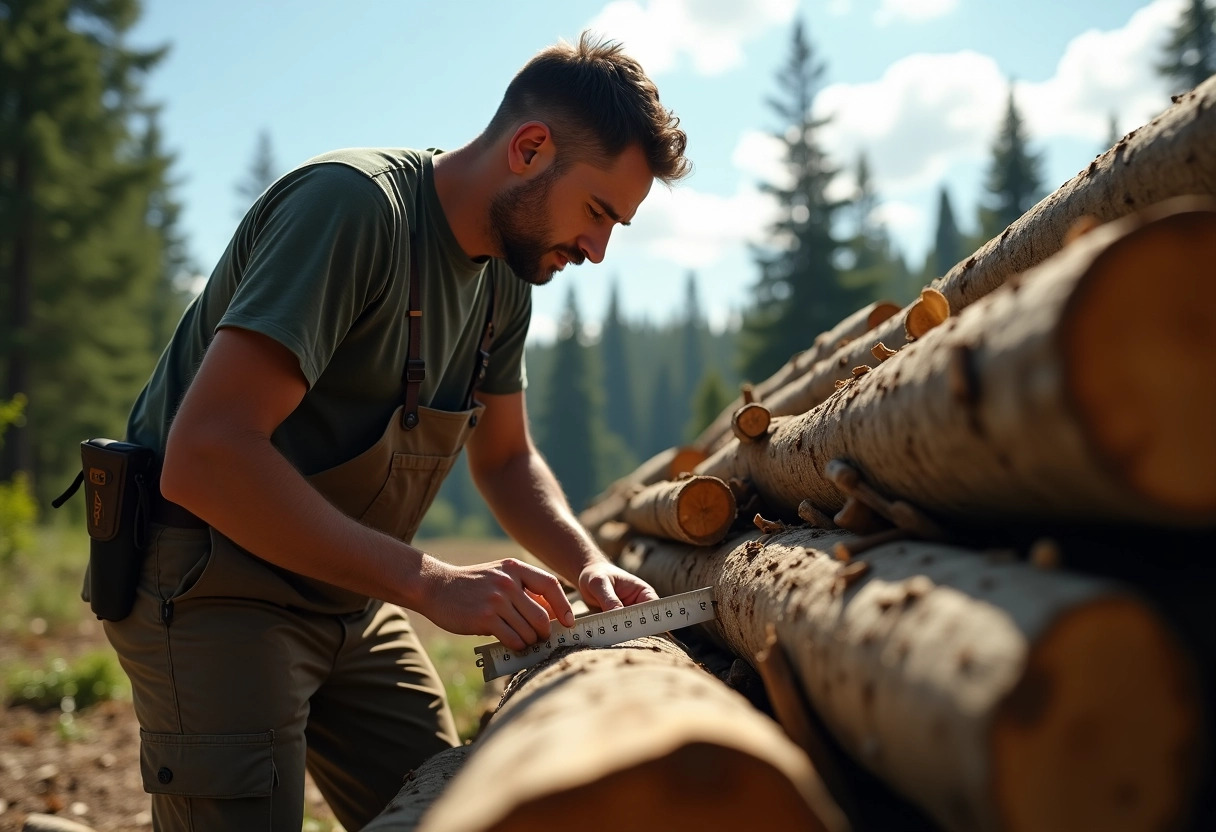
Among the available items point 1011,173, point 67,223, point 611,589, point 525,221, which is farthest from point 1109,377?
point 1011,173

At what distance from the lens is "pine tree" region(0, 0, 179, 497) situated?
17844 millimetres

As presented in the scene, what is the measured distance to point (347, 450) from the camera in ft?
9.53

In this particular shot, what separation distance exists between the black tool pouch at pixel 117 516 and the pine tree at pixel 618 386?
253 feet

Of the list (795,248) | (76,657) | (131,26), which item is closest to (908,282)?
(795,248)

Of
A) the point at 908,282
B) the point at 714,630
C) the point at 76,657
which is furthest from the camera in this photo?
the point at 908,282

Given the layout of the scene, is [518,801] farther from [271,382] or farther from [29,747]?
[29,747]

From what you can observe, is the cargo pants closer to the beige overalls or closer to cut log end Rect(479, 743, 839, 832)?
the beige overalls

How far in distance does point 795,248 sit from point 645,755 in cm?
3276

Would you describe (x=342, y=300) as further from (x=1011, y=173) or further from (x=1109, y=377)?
(x=1011, y=173)

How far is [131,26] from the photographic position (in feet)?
66.0

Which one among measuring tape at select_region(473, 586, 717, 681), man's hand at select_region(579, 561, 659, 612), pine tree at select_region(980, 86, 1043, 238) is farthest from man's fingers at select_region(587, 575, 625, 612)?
pine tree at select_region(980, 86, 1043, 238)

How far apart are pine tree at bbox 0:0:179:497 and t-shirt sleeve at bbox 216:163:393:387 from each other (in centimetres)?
1831

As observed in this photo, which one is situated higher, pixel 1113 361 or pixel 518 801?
pixel 1113 361

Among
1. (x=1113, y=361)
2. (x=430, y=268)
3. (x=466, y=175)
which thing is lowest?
(x=1113, y=361)
